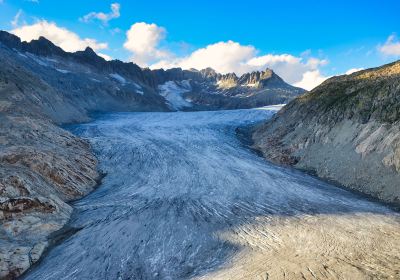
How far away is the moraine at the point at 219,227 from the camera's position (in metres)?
11.0

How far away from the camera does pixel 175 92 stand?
126188 millimetres

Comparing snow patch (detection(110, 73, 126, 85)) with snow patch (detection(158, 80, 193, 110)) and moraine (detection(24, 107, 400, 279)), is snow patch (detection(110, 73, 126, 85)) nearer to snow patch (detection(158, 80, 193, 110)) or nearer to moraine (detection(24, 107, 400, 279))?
snow patch (detection(158, 80, 193, 110))

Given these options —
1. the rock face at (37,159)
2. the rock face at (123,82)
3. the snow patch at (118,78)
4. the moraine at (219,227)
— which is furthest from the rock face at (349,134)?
the snow patch at (118,78)

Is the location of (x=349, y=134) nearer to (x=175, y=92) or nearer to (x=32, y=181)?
(x=32, y=181)

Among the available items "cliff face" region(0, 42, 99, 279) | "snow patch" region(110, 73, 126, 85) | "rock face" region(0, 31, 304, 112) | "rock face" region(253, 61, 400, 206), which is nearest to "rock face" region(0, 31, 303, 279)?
"cliff face" region(0, 42, 99, 279)

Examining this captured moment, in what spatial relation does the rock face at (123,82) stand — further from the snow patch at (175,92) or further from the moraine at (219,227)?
the moraine at (219,227)

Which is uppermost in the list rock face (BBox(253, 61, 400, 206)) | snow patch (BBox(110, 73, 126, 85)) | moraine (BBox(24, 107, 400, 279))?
snow patch (BBox(110, 73, 126, 85))

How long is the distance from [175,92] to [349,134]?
106493 mm

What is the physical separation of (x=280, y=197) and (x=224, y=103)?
9520 centimetres

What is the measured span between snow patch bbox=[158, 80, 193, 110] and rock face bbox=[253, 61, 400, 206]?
2863 inches

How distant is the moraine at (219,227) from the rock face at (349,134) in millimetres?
1323

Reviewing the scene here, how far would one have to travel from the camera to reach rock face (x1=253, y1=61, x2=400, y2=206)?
18172 millimetres

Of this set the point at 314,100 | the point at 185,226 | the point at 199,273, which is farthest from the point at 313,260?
the point at 314,100

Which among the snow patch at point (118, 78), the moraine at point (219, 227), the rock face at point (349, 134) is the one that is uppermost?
the snow patch at point (118, 78)
